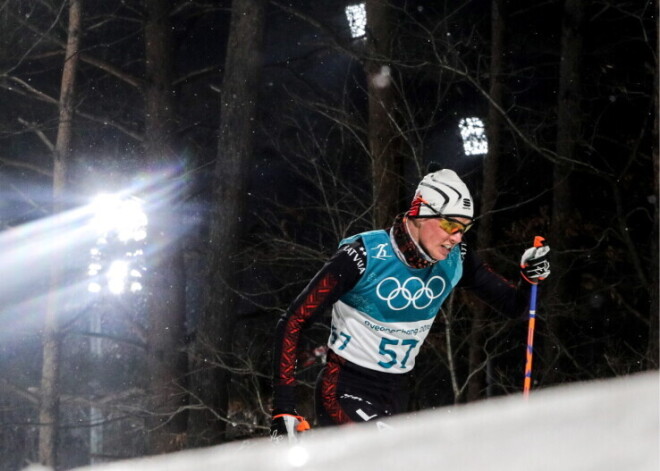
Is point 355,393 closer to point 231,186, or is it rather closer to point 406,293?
point 406,293

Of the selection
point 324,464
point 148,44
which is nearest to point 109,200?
point 148,44

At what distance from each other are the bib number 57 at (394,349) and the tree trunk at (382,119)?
18.5 feet

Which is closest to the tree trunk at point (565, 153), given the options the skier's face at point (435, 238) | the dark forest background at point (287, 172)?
the dark forest background at point (287, 172)

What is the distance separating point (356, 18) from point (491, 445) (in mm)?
12988

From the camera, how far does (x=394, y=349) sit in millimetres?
3863

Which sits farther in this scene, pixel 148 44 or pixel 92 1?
pixel 92 1

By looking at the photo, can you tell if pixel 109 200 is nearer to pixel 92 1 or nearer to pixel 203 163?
pixel 203 163

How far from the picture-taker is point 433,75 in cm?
1284

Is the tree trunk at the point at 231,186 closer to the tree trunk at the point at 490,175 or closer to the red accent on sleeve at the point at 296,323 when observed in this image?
the tree trunk at the point at 490,175

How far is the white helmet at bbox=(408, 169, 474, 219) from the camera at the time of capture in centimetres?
387

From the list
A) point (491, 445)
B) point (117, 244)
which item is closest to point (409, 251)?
point (491, 445)

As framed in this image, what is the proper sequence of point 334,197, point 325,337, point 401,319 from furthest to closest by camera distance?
point 325,337
point 334,197
point 401,319

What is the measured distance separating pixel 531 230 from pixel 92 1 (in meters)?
8.81

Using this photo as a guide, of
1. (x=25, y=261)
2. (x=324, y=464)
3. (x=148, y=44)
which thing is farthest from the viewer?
(x=25, y=261)
